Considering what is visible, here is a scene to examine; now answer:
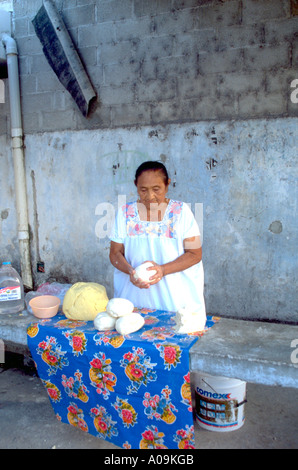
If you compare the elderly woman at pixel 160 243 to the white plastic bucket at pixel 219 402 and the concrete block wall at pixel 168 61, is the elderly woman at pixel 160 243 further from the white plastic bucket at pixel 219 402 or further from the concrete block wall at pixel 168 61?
the concrete block wall at pixel 168 61

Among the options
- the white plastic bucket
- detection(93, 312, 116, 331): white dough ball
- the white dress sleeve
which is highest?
the white dress sleeve

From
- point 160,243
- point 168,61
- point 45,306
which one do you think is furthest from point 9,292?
point 168,61

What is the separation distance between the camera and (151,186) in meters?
2.48

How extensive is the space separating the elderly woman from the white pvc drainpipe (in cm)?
263

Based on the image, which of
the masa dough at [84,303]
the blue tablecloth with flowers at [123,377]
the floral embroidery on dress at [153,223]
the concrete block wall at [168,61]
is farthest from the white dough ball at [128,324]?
the concrete block wall at [168,61]

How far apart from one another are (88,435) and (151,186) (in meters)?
1.64

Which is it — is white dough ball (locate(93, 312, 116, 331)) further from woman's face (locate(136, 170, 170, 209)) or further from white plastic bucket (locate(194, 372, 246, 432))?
woman's face (locate(136, 170, 170, 209))

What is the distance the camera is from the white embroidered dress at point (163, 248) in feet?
8.41

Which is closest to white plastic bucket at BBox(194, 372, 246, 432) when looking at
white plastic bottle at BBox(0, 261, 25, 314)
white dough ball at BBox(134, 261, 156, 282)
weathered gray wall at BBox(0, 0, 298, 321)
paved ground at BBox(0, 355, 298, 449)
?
paved ground at BBox(0, 355, 298, 449)

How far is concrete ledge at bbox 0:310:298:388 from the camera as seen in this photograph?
5.60ft

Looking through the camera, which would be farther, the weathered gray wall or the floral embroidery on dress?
the weathered gray wall

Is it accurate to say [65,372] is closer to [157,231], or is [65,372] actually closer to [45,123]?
[157,231]

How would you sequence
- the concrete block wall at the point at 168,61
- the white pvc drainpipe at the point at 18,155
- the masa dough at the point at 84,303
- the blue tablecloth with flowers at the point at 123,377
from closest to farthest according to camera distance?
the blue tablecloth with flowers at the point at 123,377, the masa dough at the point at 84,303, the concrete block wall at the point at 168,61, the white pvc drainpipe at the point at 18,155

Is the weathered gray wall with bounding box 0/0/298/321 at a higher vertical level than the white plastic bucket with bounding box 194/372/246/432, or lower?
higher
